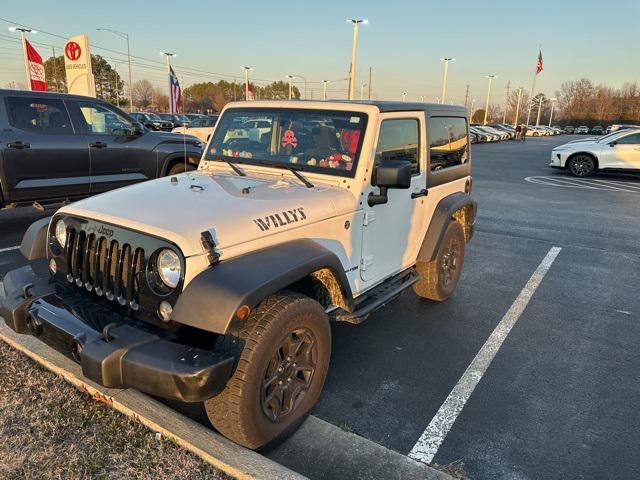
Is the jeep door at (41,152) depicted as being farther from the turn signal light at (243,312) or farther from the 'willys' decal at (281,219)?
the turn signal light at (243,312)

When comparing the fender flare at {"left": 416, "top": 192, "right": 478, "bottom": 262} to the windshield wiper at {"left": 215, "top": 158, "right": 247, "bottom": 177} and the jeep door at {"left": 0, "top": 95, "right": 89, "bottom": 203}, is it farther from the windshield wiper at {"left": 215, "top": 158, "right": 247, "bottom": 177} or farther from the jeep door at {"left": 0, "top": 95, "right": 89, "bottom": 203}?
the jeep door at {"left": 0, "top": 95, "right": 89, "bottom": 203}

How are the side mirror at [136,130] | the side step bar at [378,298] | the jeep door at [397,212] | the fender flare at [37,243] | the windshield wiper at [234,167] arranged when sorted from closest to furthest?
the fender flare at [37,243] → the side step bar at [378,298] → the jeep door at [397,212] → the windshield wiper at [234,167] → the side mirror at [136,130]

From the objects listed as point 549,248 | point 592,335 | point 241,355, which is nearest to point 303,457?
point 241,355

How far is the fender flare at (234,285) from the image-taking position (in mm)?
2230

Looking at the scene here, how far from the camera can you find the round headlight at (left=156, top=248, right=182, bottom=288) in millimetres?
2455

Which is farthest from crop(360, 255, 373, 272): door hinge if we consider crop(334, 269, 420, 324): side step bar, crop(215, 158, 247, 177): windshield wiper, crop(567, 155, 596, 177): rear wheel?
crop(567, 155, 596, 177): rear wheel

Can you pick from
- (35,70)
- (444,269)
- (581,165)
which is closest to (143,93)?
(35,70)

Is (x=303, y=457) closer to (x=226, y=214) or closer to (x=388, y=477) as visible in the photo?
(x=388, y=477)

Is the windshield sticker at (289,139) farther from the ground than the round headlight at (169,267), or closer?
farther from the ground

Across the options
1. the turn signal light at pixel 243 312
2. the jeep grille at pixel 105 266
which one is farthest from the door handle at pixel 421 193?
the jeep grille at pixel 105 266

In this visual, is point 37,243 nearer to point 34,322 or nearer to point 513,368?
point 34,322

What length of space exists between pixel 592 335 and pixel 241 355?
3.46 meters

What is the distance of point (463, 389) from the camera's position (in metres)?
3.41

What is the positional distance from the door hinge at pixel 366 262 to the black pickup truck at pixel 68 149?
5537 millimetres
